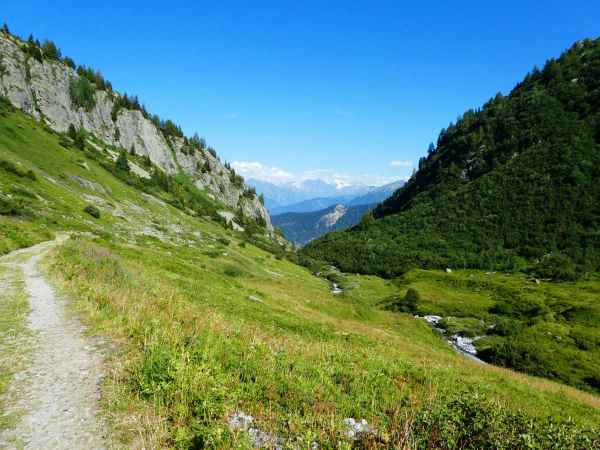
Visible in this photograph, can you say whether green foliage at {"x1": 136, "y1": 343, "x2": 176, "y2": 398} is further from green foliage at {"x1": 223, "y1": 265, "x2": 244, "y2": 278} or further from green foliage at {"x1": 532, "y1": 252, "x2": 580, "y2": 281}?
green foliage at {"x1": 532, "y1": 252, "x2": 580, "y2": 281}

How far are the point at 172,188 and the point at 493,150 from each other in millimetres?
147174

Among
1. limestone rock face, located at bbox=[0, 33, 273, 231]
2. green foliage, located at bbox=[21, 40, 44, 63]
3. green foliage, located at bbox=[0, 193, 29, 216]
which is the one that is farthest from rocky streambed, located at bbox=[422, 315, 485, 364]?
green foliage, located at bbox=[21, 40, 44, 63]

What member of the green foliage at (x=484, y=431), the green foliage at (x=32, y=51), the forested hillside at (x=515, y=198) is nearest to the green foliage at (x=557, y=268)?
the forested hillside at (x=515, y=198)

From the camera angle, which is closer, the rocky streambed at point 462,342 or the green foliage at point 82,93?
the rocky streambed at point 462,342

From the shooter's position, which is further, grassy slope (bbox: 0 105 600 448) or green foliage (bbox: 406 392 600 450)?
grassy slope (bbox: 0 105 600 448)

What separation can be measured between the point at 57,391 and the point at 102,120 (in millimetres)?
164466

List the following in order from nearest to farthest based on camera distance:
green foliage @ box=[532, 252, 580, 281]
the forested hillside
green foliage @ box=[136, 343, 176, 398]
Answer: green foliage @ box=[136, 343, 176, 398], green foliage @ box=[532, 252, 580, 281], the forested hillside

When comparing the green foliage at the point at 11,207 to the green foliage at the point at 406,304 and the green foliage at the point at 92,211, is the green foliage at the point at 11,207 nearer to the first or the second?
the green foliage at the point at 92,211

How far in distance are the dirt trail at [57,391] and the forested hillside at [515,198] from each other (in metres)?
109

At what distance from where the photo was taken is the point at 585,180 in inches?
4604

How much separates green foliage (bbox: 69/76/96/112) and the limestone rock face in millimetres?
1370

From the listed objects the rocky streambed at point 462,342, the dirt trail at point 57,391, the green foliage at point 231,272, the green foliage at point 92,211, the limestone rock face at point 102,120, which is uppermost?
the limestone rock face at point 102,120

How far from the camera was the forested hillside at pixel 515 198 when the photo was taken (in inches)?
4235

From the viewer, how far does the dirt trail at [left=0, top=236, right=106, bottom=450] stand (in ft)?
21.4
